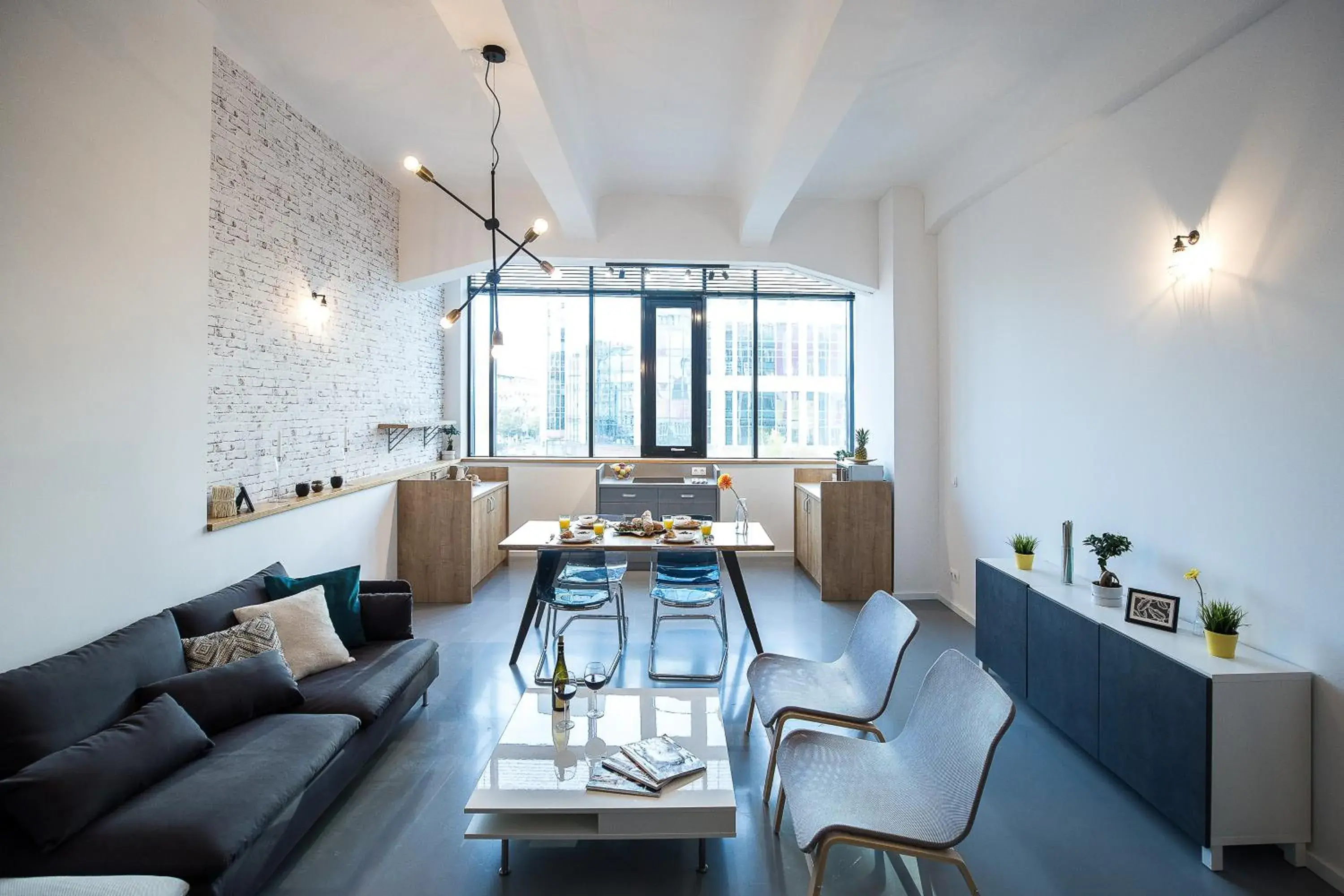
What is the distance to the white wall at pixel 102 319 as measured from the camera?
7.54 feet

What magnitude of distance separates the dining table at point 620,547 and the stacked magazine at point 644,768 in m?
1.64

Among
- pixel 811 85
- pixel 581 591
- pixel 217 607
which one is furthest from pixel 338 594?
pixel 811 85

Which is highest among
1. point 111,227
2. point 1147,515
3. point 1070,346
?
point 111,227

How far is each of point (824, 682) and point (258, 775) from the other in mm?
2203

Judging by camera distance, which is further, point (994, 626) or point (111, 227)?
point (994, 626)

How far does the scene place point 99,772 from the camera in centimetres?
193

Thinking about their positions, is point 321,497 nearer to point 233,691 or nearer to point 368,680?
point 368,680

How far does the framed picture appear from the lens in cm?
268

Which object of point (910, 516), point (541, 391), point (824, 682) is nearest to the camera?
point (824, 682)

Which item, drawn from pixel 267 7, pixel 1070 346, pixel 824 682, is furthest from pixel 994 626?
pixel 267 7

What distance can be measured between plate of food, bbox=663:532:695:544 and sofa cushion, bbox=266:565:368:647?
180cm

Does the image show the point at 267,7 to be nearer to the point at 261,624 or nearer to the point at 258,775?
the point at 261,624

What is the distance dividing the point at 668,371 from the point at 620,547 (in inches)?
148

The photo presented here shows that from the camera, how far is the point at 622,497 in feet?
22.1
